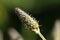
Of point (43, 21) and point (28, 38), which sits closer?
point (28, 38)

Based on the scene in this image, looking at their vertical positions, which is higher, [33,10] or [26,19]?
[33,10]

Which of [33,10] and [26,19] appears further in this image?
[33,10]

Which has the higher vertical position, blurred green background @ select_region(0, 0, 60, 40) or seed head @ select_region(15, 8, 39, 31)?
blurred green background @ select_region(0, 0, 60, 40)

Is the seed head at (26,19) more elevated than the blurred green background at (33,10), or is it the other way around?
the blurred green background at (33,10)

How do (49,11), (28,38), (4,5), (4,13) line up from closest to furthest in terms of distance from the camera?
(28,38) → (4,13) → (4,5) → (49,11)

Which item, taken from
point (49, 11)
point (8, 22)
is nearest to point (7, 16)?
point (8, 22)

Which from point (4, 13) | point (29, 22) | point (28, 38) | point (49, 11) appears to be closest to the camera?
point (29, 22)

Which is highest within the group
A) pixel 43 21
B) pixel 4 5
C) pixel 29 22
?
pixel 4 5

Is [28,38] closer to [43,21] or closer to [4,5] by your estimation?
[43,21]

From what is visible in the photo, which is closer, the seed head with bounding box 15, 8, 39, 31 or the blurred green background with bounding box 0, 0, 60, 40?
the seed head with bounding box 15, 8, 39, 31

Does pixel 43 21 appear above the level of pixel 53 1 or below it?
below

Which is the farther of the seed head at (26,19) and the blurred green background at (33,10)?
the blurred green background at (33,10)
